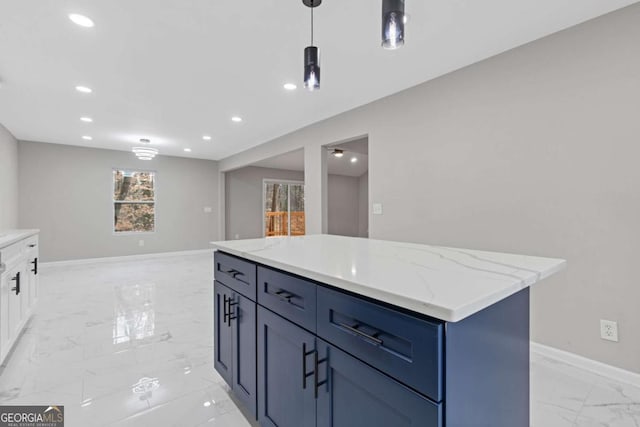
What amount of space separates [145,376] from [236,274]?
114cm

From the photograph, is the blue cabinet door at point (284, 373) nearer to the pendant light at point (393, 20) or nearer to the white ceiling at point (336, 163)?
the pendant light at point (393, 20)

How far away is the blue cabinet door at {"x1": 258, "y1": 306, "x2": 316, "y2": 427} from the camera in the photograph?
1.11 metres

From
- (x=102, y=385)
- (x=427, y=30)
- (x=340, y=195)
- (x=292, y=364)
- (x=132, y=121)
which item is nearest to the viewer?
(x=292, y=364)

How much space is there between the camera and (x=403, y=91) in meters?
3.36

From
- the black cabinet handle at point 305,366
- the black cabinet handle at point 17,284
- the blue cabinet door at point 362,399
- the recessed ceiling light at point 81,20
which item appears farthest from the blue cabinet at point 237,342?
the recessed ceiling light at point 81,20

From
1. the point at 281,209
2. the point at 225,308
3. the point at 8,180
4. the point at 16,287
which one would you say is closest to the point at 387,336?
the point at 225,308

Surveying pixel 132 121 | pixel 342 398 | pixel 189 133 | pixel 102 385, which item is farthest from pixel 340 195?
pixel 342 398

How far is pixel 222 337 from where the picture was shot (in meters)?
1.83

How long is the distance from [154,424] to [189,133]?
460 cm

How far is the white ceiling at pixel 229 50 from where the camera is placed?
2014 millimetres

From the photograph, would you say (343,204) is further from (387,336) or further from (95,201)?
(387,336)

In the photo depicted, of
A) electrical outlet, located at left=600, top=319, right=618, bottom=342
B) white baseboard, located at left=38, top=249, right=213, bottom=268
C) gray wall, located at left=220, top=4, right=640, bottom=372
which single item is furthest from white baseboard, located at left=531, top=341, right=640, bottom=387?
white baseboard, located at left=38, top=249, right=213, bottom=268

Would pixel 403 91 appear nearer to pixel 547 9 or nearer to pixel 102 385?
pixel 547 9

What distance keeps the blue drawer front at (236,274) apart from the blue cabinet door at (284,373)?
15cm
